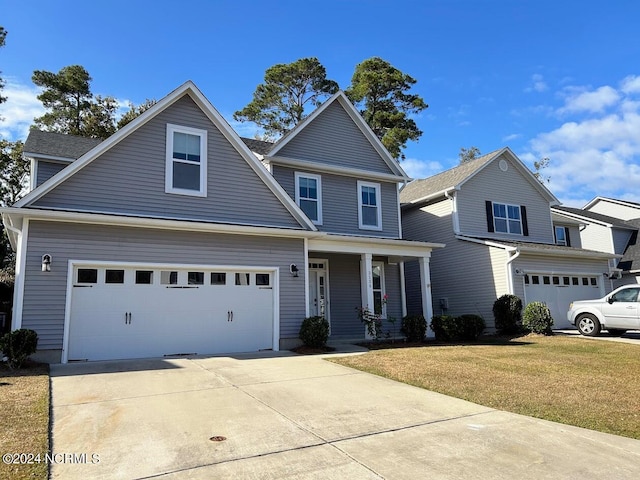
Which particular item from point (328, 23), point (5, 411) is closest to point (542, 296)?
point (328, 23)

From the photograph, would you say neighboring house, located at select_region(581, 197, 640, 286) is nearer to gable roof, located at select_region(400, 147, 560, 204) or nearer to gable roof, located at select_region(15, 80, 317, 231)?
gable roof, located at select_region(400, 147, 560, 204)

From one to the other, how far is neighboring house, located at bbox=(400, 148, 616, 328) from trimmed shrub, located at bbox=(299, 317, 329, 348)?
27.8 ft

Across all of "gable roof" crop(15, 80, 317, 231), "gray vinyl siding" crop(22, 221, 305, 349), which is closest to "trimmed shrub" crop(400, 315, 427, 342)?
"gray vinyl siding" crop(22, 221, 305, 349)

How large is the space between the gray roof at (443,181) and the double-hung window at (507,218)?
1.98 m

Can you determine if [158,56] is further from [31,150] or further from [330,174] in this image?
[330,174]

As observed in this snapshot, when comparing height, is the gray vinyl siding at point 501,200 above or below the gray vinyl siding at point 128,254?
above

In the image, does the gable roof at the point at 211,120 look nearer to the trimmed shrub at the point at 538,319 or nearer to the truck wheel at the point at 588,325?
the trimmed shrub at the point at 538,319

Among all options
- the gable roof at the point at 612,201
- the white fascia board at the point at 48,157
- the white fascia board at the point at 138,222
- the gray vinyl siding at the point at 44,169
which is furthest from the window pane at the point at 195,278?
the gable roof at the point at 612,201

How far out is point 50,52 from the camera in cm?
1354

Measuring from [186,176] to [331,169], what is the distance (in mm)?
5888

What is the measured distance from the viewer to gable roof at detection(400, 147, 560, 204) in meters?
19.5

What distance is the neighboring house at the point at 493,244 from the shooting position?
695 inches

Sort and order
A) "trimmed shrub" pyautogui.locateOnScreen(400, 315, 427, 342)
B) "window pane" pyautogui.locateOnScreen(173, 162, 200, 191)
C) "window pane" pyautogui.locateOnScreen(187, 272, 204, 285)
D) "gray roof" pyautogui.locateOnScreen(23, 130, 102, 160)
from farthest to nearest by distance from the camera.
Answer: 1. "trimmed shrub" pyautogui.locateOnScreen(400, 315, 427, 342)
2. "gray roof" pyautogui.locateOnScreen(23, 130, 102, 160)
3. "window pane" pyautogui.locateOnScreen(173, 162, 200, 191)
4. "window pane" pyautogui.locateOnScreen(187, 272, 204, 285)

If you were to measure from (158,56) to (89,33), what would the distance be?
1.98 metres
